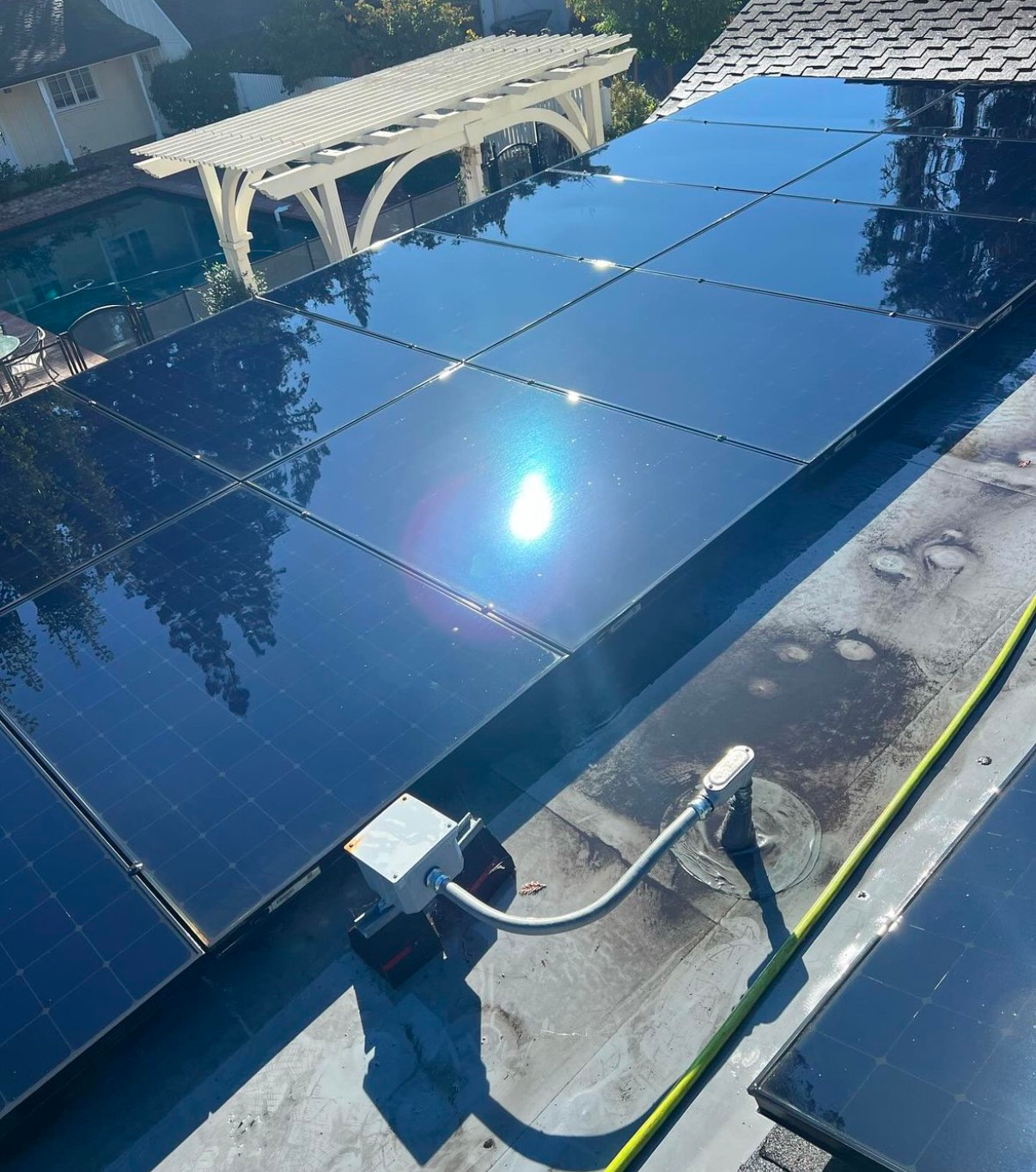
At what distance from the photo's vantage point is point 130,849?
8102 millimetres

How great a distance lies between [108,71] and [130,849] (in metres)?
45.1

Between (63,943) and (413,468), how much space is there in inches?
263

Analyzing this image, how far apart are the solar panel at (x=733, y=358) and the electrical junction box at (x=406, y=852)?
6.33 metres

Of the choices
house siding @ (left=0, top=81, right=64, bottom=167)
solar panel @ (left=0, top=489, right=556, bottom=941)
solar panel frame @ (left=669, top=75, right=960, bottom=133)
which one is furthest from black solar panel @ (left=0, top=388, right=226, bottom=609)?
house siding @ (left=0, top=81, right=64, bottom=167)

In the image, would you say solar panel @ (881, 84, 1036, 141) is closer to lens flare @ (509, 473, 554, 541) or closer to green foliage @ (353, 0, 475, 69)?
lens flare @ (509, 473, 554, 541)

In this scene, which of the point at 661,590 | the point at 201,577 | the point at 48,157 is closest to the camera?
the point at 661,590

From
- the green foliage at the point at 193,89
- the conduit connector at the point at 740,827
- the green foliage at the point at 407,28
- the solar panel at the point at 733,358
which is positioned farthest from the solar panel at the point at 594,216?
the green foliage at the point at 193,89

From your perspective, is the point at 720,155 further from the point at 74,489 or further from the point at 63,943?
the point at 63,943

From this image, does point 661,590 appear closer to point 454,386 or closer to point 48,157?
point 454,386

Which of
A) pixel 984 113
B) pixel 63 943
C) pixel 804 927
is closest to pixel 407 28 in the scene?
pixel 984 113

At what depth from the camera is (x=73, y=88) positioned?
42.1 metres

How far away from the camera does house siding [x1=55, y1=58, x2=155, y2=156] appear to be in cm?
4209

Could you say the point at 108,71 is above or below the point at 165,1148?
above

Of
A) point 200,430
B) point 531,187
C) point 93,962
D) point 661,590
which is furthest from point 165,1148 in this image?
point 531,187
